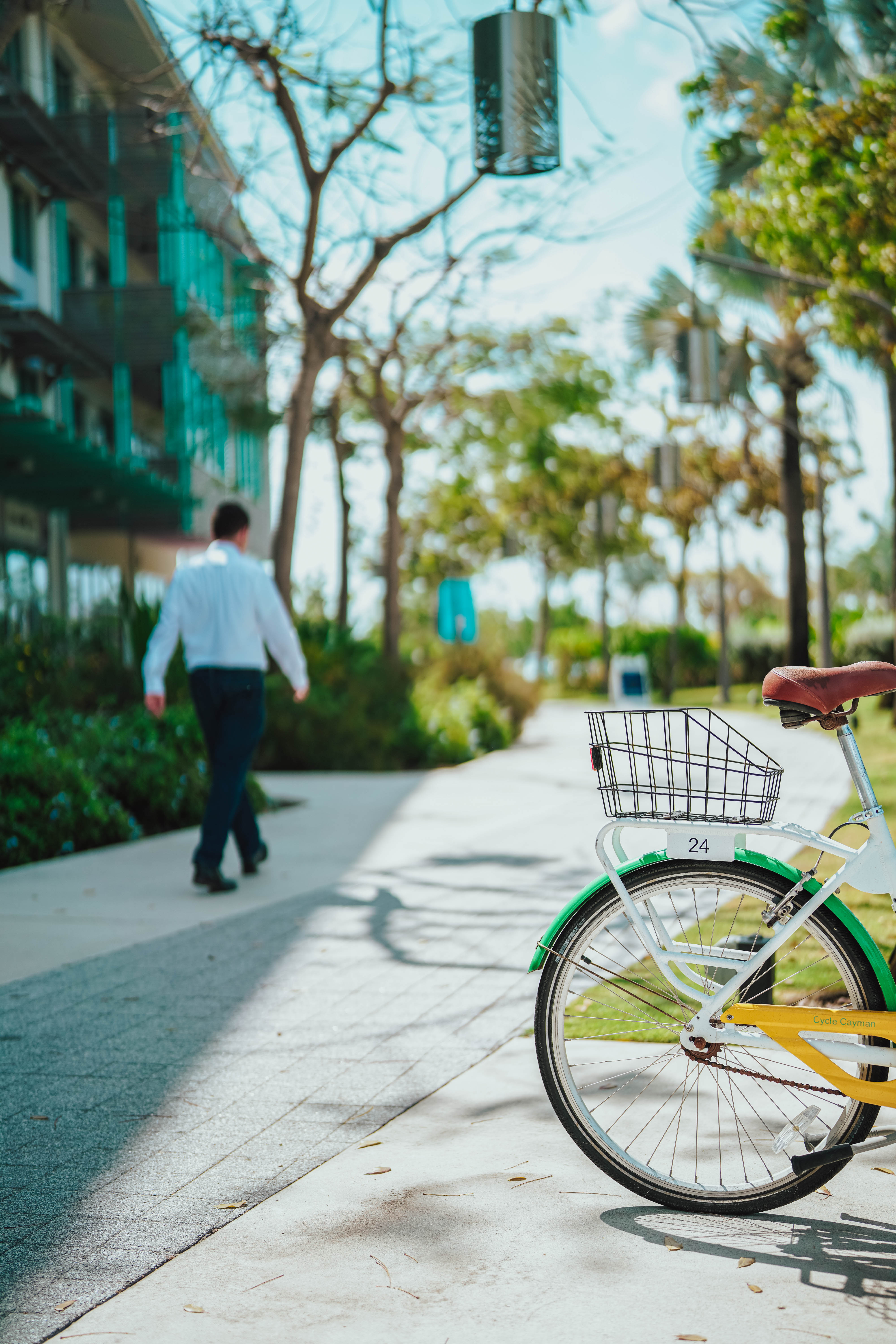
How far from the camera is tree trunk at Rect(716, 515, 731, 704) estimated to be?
30.8 meters

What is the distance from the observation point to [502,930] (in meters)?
6.12

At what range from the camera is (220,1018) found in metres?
4.68

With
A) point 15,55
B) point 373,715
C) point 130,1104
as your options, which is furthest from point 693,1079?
point 15,55

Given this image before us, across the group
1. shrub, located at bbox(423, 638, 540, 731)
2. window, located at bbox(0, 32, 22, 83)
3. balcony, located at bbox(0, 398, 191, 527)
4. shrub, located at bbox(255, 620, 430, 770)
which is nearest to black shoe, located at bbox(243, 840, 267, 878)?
shrub, located at bbox(255, 620, 430, 770)

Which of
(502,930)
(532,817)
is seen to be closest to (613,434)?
(532,817)

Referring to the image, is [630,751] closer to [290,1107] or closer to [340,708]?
[290,1107]

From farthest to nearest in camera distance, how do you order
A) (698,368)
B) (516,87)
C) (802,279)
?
1. (698,368)
2. (802,279)
3. (516,87)

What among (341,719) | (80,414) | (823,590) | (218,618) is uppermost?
(80,414)

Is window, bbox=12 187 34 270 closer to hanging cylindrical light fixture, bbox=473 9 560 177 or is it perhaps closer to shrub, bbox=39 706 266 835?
shrub, bbox=39 706 266 835

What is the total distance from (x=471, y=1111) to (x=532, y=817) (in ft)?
22.3

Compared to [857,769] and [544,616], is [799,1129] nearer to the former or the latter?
[857,769]

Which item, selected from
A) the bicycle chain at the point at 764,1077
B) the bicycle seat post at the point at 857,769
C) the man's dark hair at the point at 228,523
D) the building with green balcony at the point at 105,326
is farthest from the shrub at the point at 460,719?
the bicycle seat post at the point at 857,769

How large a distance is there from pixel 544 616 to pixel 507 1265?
132ft

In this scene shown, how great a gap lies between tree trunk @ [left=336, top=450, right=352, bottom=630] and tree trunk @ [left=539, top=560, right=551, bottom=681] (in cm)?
1708
